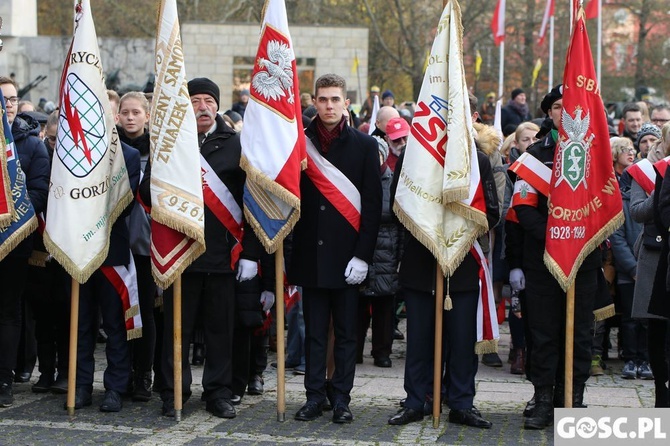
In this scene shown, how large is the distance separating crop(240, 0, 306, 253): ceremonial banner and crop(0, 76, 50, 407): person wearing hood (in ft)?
5.11

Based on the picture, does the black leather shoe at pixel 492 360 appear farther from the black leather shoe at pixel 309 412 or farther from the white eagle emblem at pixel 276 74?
the white eagle emblem at pixel 276 74

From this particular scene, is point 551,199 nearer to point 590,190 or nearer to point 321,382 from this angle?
point 590,190

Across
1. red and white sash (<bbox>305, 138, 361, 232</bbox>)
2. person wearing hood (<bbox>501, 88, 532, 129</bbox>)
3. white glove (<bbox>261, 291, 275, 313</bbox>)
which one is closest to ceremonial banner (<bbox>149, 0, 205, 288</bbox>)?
white glove (<bbox>261, 291, 275, 313</bbox>)

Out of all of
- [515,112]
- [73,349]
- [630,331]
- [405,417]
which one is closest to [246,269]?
[73,349]

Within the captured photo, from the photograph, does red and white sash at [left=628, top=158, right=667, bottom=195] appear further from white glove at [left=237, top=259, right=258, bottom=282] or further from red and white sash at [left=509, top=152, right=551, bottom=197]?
white glove at [left=237, top=259, right=258, bottom=282]

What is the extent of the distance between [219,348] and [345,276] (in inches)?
41.3

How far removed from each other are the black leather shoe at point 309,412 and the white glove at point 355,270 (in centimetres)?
88

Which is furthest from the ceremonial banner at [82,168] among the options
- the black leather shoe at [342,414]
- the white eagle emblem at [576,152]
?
the white eagle emblem at [576,152]

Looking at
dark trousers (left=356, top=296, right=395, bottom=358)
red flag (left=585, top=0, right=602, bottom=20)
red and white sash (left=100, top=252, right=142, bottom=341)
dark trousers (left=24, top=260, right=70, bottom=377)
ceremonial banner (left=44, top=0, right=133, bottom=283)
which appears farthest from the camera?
red flag (left=585, top=0, right=602, bottom=20)

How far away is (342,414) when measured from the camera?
7.93 metres

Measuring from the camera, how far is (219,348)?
8242mm

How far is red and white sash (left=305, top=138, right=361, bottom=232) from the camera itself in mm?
8055

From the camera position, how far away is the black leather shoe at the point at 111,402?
8.26 meters

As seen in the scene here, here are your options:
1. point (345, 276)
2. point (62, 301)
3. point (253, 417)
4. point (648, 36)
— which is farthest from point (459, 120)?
point (648, 36)
